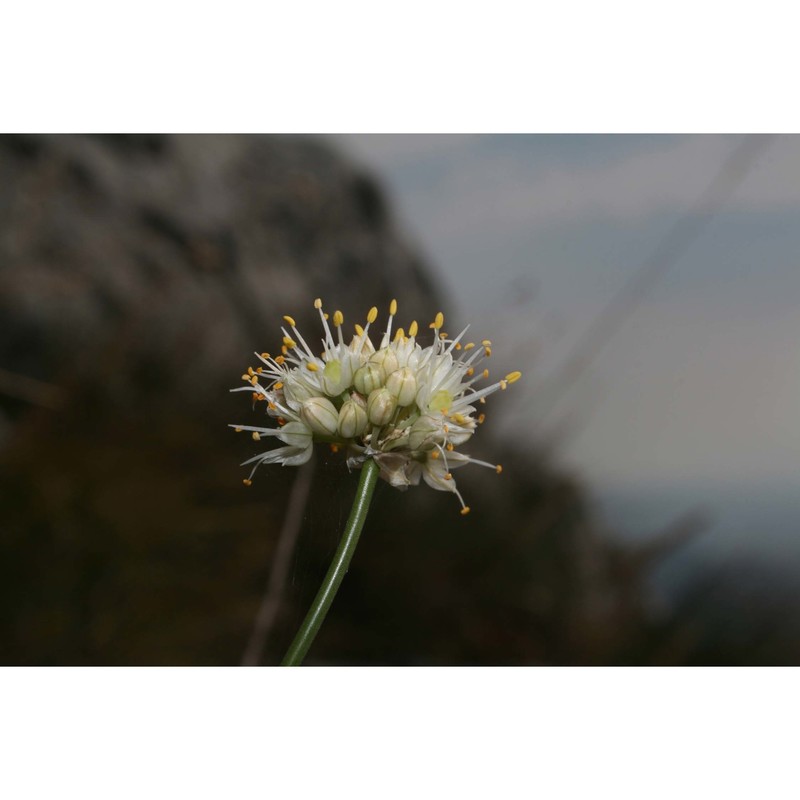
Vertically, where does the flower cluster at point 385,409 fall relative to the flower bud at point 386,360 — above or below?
below

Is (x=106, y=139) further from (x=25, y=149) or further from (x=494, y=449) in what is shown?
(x=494, y=449)

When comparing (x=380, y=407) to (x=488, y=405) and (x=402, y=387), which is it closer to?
(x=402, y=387)

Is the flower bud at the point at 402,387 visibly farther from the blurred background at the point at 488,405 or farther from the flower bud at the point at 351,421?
the blurred background at the point at 488,405

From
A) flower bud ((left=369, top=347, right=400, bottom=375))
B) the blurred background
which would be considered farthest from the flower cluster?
the blurred background

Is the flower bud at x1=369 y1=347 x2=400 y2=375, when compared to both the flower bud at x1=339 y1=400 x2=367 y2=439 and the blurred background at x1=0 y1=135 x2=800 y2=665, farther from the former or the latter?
the blurred background at x1=0 y1=135 x2=800 y2=665

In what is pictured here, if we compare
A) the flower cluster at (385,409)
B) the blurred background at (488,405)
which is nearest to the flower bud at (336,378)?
the flower cluster at (385,409)
